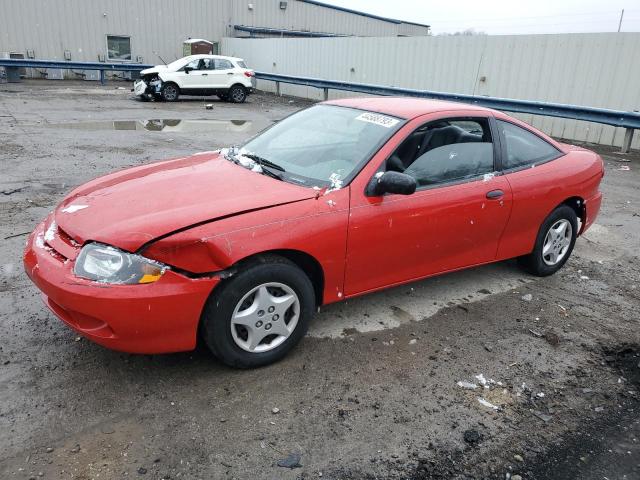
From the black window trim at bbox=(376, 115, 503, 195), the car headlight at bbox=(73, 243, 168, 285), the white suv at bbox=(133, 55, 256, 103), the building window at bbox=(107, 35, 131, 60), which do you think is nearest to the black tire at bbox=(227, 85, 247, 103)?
the white suv at bbox=(133, 55, 256, 103)

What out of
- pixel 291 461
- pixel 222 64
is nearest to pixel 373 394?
pixel 291 461

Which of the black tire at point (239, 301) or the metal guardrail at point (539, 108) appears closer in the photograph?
the black tire at point (239, 301)

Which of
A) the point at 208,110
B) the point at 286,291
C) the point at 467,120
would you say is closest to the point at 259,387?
the point at 286,291

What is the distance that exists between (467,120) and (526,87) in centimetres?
1092

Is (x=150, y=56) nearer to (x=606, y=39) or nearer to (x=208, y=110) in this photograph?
(x=208, y=110)

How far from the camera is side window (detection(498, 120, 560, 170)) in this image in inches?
172

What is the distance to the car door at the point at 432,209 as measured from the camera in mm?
3488

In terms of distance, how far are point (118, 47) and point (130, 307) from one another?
30.3 m

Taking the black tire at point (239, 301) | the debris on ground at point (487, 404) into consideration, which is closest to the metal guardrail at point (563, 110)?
the debris on ground at point (487, 404)

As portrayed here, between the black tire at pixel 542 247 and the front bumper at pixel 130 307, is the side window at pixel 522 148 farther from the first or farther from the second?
the front bumper at pixel 130 307

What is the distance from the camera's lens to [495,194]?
4.10 m

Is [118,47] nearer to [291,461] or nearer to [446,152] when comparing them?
[446,152]

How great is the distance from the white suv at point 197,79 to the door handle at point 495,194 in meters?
17.0

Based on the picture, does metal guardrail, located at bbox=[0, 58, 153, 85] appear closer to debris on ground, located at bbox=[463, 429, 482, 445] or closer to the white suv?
the white suv
